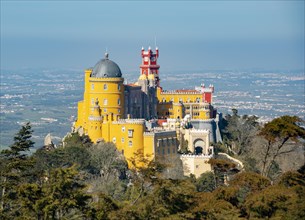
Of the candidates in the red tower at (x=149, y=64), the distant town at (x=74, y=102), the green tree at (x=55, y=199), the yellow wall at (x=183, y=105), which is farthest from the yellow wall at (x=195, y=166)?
the distant town at (x=74, y=102)

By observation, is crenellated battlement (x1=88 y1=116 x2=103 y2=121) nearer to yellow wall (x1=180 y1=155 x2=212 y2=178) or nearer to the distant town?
yellow wall (x1=180 y1=155 x2=212 y2=178)

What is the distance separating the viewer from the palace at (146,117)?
2409 inches

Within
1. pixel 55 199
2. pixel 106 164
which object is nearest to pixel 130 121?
pixel 106 164

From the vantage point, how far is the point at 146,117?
69.6 metres

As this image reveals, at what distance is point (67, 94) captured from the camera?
584ft

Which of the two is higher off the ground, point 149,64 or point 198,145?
point 149,64

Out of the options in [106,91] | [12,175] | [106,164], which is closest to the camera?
[12,175]

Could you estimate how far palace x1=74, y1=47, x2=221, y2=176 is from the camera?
61.2 metres

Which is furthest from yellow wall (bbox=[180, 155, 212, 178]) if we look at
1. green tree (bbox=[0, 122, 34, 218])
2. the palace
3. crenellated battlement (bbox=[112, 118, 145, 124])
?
green tree (bbox=[0, 122, 34, 218])

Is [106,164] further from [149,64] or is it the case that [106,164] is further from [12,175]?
[12,175]

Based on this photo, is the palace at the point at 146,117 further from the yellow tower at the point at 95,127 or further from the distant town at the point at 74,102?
the distant town at the point at 74,102

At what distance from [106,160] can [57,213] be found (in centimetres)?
2293

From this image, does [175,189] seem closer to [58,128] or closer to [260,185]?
[260,185]

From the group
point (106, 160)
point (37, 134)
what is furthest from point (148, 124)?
point (37, 134)
